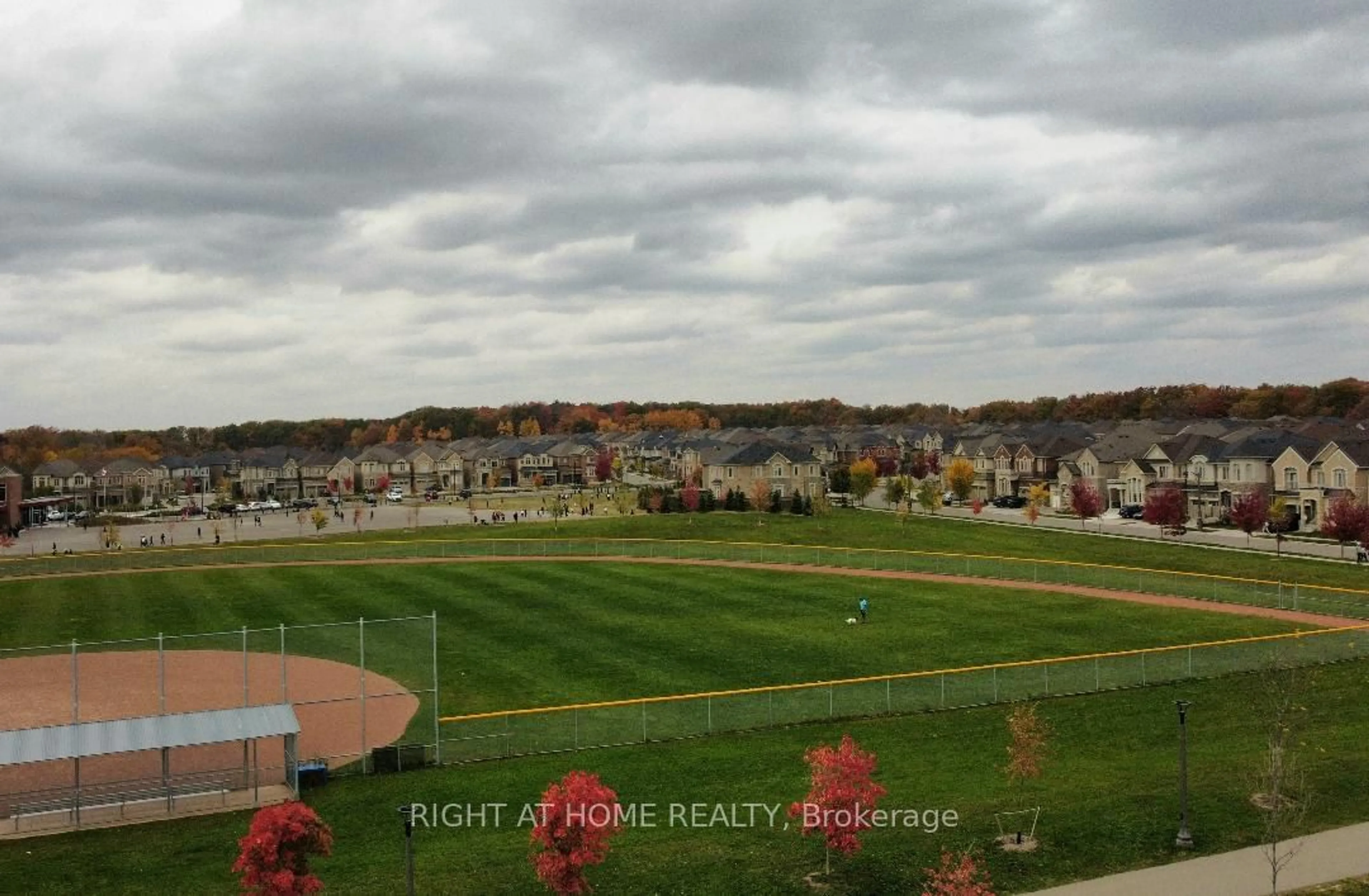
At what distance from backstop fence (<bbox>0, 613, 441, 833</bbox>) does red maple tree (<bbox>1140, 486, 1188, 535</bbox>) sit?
6359 centimetres

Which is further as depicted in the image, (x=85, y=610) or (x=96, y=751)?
(x=85, y=610)

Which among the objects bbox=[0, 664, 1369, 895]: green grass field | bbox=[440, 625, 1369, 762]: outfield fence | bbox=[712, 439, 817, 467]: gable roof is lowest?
bbox=[0, 664, 1369, 895]: green grass field

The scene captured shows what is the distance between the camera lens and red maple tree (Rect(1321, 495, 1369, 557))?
2699 inches

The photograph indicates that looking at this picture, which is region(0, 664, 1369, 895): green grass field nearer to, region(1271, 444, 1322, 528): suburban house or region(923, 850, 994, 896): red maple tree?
region(923, 850, 994, 896): red maple tree

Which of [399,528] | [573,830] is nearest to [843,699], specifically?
[573,830]

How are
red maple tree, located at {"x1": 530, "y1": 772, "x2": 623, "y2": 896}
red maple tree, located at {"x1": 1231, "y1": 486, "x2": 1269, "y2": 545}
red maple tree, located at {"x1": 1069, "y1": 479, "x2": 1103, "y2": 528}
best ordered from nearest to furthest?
red maple tree, located at {"x1": 530, "y1": 772, "x2": 623, "y2": 896} → red maple tree, located at {"x1": 1231, "y1": 486, "x2": 1269, "y2": 545} → red maple tree, located at {"x1": 1069, "y1": 479, "x2": 1103, "y2": 528}

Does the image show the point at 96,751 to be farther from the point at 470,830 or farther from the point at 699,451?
the point at 699,451

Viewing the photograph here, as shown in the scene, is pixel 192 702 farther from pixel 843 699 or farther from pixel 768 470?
pixel 768 470

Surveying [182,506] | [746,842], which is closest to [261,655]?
[746,842]

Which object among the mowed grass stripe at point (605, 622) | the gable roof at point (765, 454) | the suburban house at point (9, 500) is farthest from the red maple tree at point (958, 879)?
the suburban house at point (9, 500)

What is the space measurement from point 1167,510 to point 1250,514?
6.38 m

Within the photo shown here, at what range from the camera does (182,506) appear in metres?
149

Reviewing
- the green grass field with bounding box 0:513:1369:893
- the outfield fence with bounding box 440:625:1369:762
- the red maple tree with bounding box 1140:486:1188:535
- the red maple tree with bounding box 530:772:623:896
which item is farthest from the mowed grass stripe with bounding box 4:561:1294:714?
the red maple tree with bounding box 1140:486:1188:535

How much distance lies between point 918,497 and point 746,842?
290 feet
